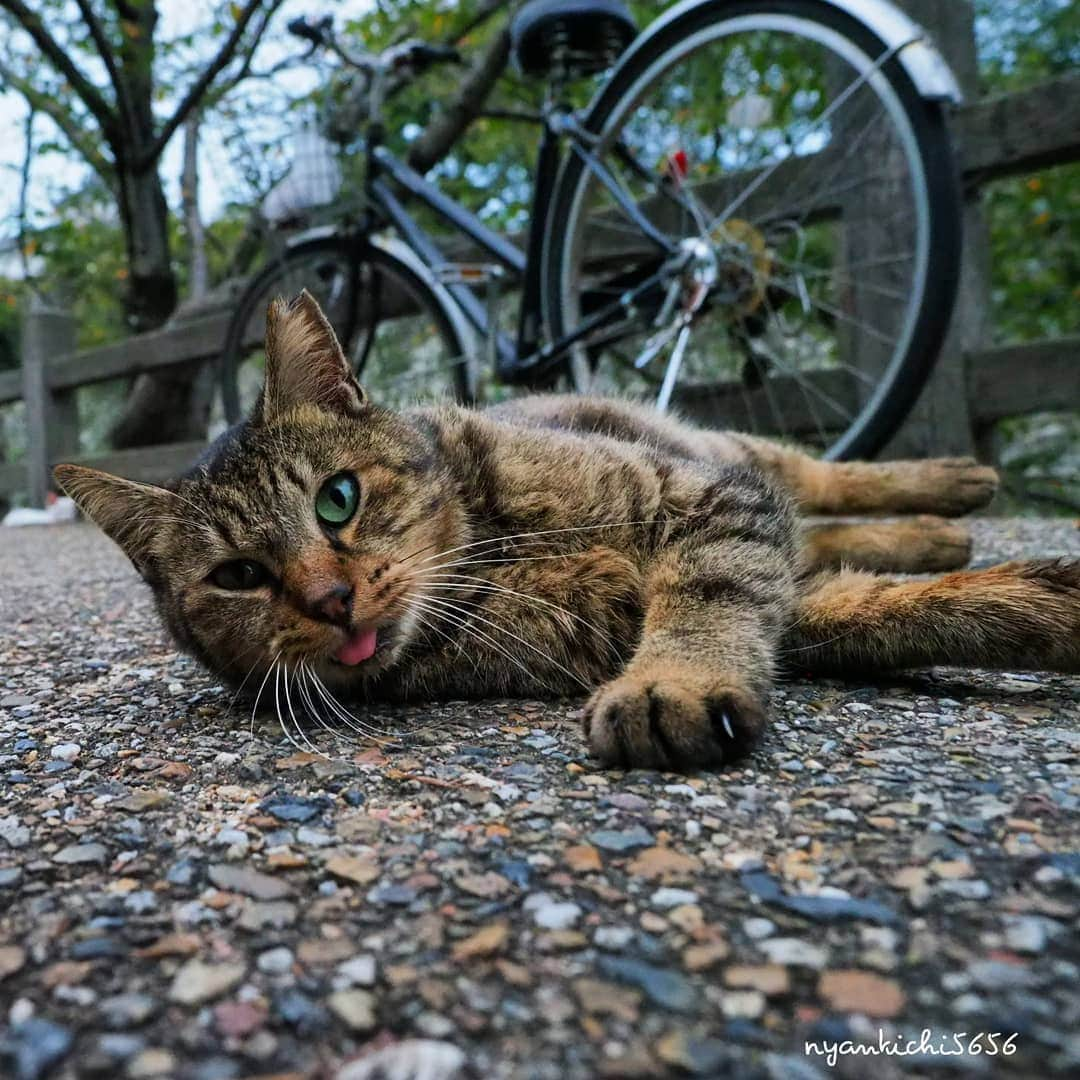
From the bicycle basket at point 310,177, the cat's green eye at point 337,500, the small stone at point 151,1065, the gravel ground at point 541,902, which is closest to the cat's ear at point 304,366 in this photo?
the cat's green eye at point 337,500

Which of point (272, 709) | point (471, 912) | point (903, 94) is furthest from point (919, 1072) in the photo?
point (903, 94)

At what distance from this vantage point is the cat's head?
1.55 meters

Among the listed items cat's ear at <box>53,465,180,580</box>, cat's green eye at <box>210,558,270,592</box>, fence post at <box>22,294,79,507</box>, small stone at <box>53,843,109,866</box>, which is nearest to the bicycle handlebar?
cat's ear at <box>53,465,180,580</box>

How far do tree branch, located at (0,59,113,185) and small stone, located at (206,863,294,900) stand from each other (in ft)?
27.9

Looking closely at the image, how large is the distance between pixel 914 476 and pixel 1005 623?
1.29 m

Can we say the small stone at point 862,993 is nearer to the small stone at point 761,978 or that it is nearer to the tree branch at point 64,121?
the small stone at point 761,978

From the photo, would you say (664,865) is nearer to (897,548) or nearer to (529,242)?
(897,548)

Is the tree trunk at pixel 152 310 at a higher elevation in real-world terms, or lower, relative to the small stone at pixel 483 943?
higher

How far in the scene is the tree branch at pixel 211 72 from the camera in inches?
257

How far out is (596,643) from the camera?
5.46ft

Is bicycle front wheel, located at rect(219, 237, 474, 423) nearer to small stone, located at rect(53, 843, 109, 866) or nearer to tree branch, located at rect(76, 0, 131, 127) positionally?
tree branch, located at rect(76, 0, 131, 127)

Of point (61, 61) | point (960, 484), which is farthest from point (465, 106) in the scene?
point (960, 484)

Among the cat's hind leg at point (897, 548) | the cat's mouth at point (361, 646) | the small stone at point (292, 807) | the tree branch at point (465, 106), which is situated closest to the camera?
the small stone at point (292, 807)

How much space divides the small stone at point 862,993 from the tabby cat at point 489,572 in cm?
56
